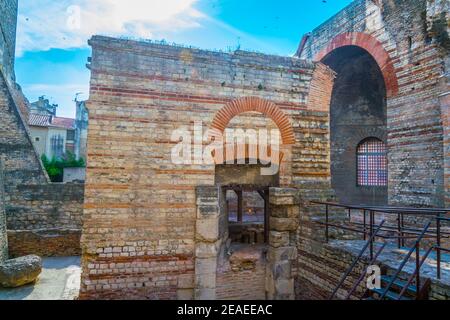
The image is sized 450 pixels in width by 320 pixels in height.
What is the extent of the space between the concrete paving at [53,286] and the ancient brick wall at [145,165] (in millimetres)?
2284

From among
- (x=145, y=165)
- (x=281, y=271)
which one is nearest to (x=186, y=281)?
(x=281, y=271)

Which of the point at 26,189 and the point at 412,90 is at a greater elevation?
the point at 412,90

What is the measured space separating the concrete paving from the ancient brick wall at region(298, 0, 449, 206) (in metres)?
9.21

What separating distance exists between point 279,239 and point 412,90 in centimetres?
578

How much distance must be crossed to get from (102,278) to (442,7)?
1024cm

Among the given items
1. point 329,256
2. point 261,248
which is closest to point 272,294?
point 261,248

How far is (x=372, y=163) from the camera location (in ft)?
38.4

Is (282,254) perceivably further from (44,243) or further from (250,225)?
(44,243)

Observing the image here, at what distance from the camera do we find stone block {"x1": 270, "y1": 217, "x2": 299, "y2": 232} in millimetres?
6262

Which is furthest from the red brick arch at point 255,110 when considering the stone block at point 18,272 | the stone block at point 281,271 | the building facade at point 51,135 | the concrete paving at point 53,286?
the building facade at point 51,135

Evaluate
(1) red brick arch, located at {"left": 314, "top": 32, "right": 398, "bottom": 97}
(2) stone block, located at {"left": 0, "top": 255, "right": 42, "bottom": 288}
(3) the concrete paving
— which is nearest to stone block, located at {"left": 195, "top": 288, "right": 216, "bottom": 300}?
(3) the concrete paving

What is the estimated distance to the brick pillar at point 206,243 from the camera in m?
5.77

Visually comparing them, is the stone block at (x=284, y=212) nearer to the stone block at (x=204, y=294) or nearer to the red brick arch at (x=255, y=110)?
the red brick arch at (x=255, y=110)

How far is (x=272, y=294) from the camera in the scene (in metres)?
6.22
